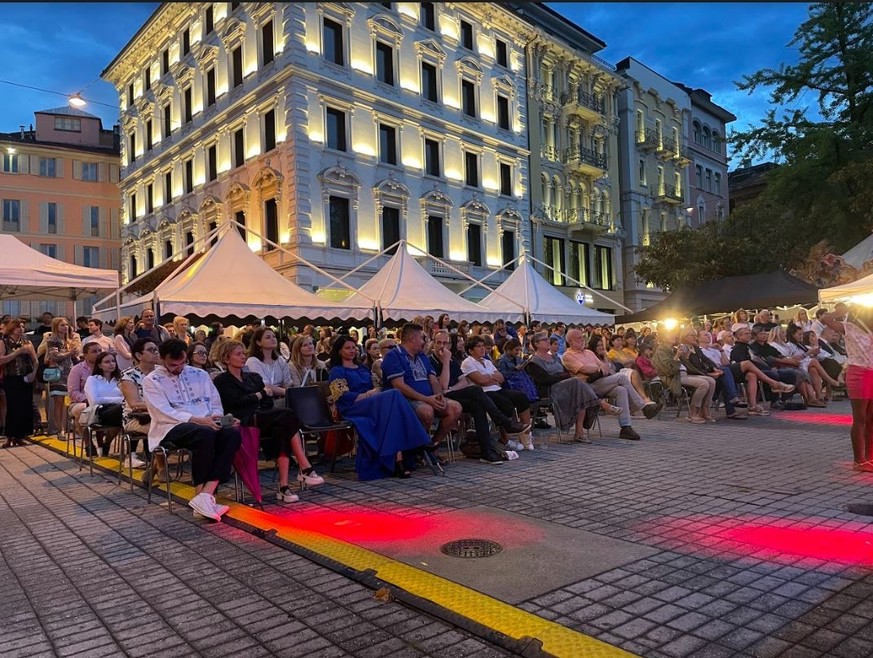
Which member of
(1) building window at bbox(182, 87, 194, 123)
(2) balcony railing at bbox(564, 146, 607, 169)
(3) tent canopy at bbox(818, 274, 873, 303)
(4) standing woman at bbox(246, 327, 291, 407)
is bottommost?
(4) standing woman at bbox(246, 327, 291, 407)

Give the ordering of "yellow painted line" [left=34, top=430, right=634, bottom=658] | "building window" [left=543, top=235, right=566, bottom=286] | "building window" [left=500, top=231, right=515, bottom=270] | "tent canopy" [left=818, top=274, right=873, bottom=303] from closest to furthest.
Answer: "yellow painted line" [left=34, top=430, right=634, bottom=658] → "tent canopy" [left=818, top=274, right=873, bottom=303] → "building window" [left=500, top=231, right=515, bottom=270] → "building window" [left=543, top=235, right=566, bottom=286]

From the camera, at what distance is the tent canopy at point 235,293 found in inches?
436

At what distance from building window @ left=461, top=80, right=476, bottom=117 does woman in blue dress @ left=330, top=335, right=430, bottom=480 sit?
90.4 feet

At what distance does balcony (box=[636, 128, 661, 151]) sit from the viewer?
4241 centimetres

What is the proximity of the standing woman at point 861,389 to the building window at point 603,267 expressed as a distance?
3389cm

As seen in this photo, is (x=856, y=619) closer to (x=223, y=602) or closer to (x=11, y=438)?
(x=223, y=602)

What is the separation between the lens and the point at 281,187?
2561cm

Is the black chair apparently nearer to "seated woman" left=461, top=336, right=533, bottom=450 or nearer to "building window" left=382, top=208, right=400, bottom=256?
"seated woman" left=461, top=336, right=533, bottom=450

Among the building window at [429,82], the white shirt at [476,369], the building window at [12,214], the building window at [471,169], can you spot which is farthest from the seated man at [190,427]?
the building window at [12,214]

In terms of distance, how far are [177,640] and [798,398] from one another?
14029 millimetres

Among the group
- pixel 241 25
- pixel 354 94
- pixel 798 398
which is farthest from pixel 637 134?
pixel 798 398

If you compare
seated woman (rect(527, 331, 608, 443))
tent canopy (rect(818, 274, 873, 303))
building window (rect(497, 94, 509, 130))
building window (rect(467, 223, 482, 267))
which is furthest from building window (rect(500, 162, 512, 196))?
seated woman (rect(527, 331, 608, 443))

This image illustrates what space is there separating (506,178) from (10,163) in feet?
107

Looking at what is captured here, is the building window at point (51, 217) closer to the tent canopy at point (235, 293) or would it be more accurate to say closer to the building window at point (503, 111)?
the building window at point (503, 111)
